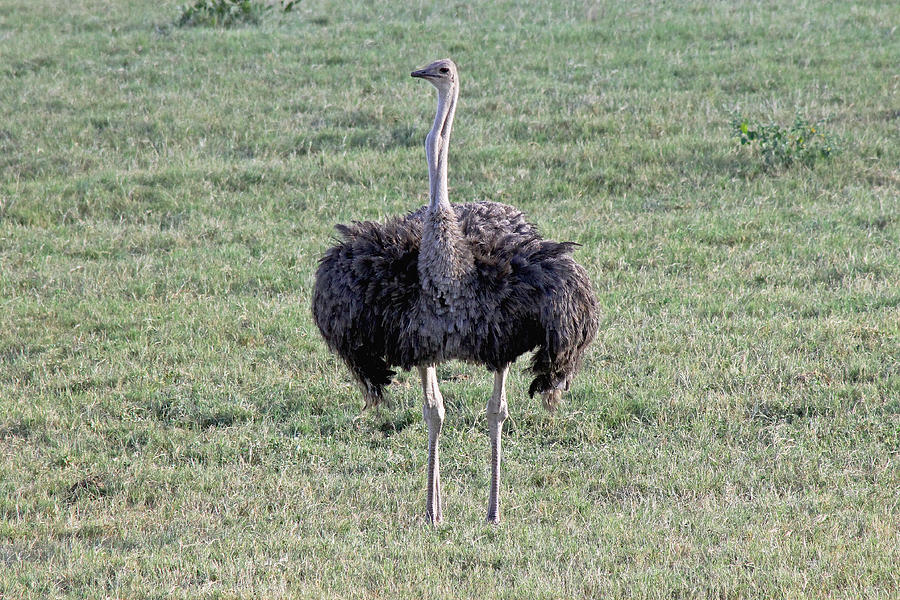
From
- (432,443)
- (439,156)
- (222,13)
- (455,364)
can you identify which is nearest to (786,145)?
(455,364)

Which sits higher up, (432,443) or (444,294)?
(444,294)

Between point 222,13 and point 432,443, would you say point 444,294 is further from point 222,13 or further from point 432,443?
point 222,13

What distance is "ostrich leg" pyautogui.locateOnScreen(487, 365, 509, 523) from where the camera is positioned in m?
6.49

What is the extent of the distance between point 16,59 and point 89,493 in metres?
11.2

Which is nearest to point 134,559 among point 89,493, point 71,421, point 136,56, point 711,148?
point 89,493

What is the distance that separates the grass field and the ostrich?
3.33ft

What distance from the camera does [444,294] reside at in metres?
5.79

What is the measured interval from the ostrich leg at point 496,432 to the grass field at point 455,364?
0.16 m

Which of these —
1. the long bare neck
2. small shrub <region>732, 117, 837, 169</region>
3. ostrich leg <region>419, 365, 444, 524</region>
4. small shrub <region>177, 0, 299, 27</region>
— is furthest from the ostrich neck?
small shrub <region>177, 0, 299, 27</region>

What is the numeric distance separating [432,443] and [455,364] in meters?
2.01

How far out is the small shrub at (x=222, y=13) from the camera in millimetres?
17844

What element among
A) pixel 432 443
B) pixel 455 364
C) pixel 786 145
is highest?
pixel 786 145

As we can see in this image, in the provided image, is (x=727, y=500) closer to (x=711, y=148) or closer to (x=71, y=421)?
(x=71, y=421)

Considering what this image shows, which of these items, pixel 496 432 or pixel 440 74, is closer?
pixel 440 74
